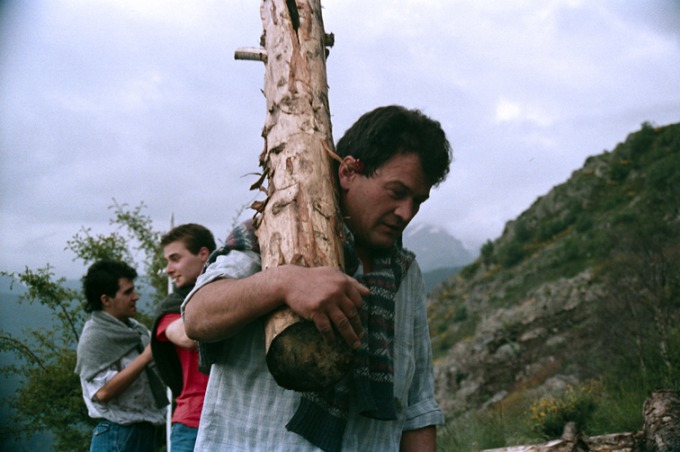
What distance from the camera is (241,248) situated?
1.60 metres

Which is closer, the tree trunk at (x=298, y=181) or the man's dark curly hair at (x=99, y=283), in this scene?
the tree trunk at (x=298, y=181)

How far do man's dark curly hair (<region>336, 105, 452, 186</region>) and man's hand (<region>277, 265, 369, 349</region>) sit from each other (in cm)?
59

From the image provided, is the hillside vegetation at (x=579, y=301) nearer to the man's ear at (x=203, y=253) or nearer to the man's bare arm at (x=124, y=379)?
the man's bare arm at (x=124, y=379)

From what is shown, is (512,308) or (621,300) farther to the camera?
(512,308)

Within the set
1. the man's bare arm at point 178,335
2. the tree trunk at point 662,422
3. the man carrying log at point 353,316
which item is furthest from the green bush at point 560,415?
the man carrying log at point 353,316

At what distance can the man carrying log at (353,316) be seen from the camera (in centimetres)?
132

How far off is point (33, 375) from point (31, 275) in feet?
3.55

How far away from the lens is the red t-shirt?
10.0ft

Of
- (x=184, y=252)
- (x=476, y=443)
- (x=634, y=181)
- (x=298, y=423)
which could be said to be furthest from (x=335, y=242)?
(x=634, y=181)

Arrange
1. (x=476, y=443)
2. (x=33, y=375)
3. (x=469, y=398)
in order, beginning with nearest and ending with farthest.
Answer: (x=33, y=375) → (x=476, y=443) → (x=469, y=398)

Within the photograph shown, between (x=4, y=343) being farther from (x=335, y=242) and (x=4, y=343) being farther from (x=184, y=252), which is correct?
(x=335, y=242)

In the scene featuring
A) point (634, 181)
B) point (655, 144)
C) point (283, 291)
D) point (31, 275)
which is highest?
point (655, 144)

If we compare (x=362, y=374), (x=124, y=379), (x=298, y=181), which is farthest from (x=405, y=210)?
(x=124, y=379)

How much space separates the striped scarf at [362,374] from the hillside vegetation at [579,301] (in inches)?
264
